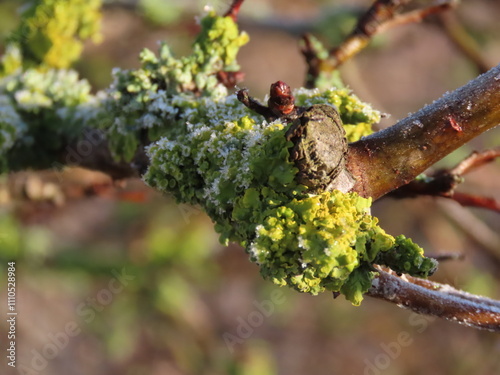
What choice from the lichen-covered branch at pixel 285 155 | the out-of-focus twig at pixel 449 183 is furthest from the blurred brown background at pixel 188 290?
the lichen-covered branch at pixel 285 155

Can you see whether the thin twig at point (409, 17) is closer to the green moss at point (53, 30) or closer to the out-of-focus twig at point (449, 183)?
the out-of-focus twig at point (449, 183)

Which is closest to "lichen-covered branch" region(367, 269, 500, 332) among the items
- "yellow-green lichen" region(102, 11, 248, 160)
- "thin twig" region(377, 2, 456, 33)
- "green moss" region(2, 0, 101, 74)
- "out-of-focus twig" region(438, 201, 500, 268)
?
"yellow-green lichen" region(102, 11, 248, 160)

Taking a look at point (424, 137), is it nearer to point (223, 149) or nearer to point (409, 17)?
point (223, 149)

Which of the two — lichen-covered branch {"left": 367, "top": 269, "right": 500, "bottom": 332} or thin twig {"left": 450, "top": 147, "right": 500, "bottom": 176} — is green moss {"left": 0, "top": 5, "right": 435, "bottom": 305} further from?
thin twig {"left": 450, "top": 147, "right": 500, "bottom": 176}

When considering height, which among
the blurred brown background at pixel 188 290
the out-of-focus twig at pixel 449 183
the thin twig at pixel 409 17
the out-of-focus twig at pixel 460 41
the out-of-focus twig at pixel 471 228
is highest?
the thin twig at pixel 409 17

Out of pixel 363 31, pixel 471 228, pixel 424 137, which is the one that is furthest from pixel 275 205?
pixel 471 228

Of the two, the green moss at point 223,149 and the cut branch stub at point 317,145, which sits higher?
the cut branch stub at point 317,145
